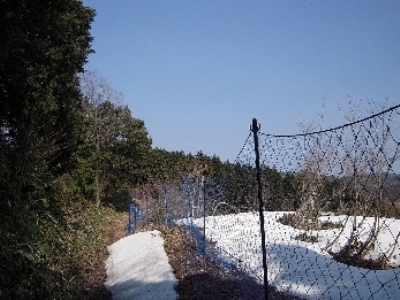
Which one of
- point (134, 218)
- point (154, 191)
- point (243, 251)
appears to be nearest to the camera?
point (243, 251)

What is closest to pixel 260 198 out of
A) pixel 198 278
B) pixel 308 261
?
pixel 198 278

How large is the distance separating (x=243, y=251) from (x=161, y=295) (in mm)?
2290

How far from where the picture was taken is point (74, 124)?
11.8 meters

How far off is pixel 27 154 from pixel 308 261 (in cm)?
549

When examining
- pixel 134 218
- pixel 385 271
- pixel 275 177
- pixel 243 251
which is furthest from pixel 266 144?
pixel 134 218

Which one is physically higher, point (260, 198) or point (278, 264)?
point (260, 198)

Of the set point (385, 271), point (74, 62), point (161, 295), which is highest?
point (74, 62)

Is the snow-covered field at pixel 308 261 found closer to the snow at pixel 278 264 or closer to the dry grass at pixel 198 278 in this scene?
the snow at pixel 278 264

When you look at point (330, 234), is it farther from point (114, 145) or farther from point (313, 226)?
point (114, 145)

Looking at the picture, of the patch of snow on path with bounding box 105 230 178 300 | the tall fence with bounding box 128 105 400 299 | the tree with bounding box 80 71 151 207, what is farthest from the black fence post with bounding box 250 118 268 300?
the tree with bounding box 80 71 151 207

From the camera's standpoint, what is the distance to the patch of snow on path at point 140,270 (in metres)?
6.83

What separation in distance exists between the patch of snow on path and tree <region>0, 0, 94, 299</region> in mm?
1788

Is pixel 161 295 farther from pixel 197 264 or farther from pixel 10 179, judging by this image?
pixel 10 179

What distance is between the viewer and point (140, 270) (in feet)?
27.6
